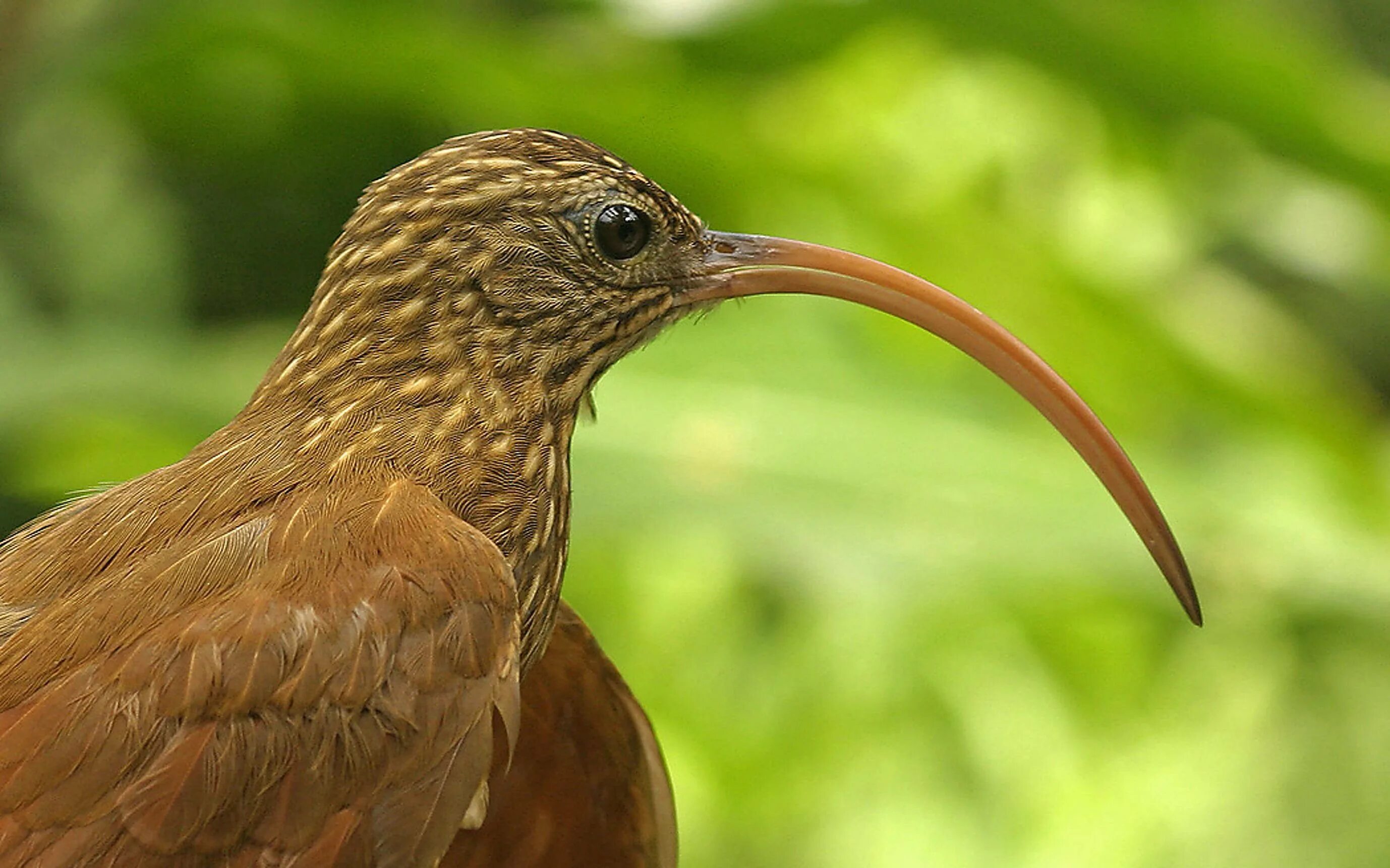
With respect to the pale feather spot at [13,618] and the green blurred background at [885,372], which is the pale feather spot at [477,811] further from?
the green blurred background at [885,372]

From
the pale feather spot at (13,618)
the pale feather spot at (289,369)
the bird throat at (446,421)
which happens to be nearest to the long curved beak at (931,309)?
the bird throat at (446,421)

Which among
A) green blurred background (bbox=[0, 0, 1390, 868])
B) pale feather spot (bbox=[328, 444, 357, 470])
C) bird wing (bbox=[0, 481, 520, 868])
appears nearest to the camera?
bird wing (bbox=[0, 481, 520, 868])

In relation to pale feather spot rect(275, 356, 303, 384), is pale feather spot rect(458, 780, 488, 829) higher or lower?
lower

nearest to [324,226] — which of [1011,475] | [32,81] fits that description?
[32,81]

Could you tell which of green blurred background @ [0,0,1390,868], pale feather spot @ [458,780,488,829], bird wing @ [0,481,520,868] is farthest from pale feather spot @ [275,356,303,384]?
green blurred background @ [0,0,1390,868]

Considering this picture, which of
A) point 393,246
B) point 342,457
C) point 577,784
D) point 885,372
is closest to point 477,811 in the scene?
point 577,784

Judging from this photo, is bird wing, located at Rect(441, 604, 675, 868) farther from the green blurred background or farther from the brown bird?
the green blurred background

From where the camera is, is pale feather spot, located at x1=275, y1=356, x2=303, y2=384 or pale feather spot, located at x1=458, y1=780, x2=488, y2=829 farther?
pale feather spot, located at x1=275, y1=356, x2=303, y2=384
